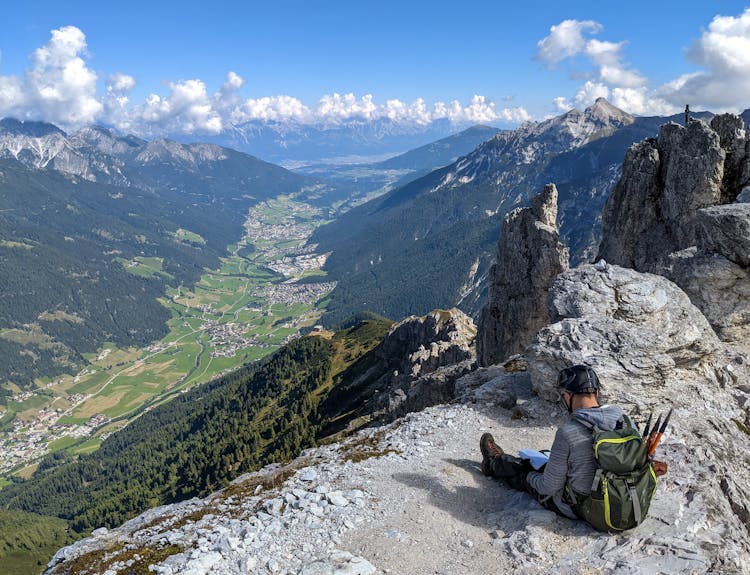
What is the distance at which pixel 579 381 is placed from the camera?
1348 centimetres

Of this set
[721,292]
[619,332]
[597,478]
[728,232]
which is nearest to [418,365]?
[721,292]

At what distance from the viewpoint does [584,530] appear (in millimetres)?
13547

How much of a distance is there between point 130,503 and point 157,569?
18071cm

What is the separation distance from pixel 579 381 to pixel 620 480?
272 cm

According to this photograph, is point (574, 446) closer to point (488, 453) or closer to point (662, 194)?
point (488, 453)

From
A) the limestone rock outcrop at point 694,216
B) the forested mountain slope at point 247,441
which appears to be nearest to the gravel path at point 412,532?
the limestone rock outcrop at point 694,216

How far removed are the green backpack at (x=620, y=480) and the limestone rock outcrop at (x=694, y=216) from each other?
75.3 ft

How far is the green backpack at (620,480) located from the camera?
→ 12211 millimetres

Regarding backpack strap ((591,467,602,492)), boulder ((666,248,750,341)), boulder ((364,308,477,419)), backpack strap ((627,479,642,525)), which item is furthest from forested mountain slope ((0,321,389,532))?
backpack strap ((591,467,602,492))

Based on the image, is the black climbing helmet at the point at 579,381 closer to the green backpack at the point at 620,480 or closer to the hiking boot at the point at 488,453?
the green backpack at the point at 620,480

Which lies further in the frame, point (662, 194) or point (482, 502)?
point (662, 194)

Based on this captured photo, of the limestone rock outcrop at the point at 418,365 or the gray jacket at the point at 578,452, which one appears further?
the limestone rock outcrop at the point at 418,365

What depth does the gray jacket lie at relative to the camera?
1273 cm

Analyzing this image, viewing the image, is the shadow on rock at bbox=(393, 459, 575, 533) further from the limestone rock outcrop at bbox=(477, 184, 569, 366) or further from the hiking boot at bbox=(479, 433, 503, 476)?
the limestone rock outcrop at bbox=(477, 184, 569, 366)
